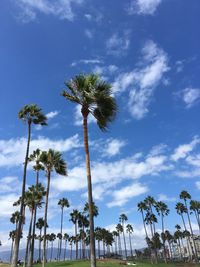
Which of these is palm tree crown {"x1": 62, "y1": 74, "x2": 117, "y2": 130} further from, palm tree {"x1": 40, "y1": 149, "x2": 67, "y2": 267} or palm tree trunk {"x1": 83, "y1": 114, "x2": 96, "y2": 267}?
palm tree {"x1": 40, "y1": 149, "x2": 67, "y2": 267}

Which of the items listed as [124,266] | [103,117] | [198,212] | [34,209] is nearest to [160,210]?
[198,212]

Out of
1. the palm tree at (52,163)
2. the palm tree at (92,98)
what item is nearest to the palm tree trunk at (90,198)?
the palm tree at (92,98)

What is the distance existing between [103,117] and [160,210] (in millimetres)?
116343

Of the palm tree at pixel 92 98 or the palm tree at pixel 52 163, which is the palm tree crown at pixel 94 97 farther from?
the palm tree at pixel 52 163

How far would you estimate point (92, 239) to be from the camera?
1415 cm

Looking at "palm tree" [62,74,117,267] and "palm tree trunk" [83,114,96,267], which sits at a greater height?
"palm tree" [62,74,117,267]

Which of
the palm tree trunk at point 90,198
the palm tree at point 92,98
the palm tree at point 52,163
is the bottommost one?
the palm tree trunk at point 90,198

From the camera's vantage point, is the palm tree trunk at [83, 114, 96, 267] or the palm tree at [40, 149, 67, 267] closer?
the palm tree trunk at [83, 114, 96, 267]

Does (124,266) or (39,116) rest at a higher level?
(39,116)

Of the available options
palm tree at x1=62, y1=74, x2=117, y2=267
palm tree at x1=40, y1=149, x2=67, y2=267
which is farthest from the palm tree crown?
palm tree at x1=40, y1=149, x2=67, y2=267

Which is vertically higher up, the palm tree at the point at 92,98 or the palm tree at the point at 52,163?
the palm tree at the point at 52,163

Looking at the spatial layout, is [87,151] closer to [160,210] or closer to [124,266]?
[124,266]

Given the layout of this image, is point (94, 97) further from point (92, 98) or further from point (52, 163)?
point (52, 163)

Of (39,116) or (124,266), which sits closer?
(39,116)
